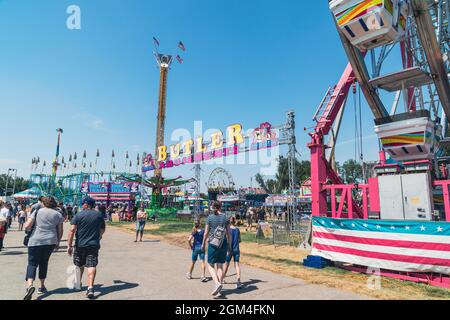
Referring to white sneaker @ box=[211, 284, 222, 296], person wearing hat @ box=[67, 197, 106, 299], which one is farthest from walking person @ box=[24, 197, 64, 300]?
white sneaker @ box=[211, 284, 222, 296]

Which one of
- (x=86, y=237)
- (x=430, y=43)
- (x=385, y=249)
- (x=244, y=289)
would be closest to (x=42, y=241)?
(x=86, y=237)

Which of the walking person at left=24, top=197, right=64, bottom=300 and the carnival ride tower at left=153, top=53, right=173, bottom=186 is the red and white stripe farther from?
the carnival ride tower at left=153, top=53, right=173, bottom=186

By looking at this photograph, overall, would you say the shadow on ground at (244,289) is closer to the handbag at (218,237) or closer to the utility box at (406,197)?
the handbag at (218,237)

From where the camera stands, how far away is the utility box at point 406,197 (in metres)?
8.69

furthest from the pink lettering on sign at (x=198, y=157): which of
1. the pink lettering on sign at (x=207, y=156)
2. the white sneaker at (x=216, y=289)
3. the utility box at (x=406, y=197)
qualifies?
the white sneaker at (x=216, y=289)

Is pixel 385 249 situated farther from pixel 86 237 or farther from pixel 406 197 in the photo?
pixel 86 237

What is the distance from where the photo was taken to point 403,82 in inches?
393

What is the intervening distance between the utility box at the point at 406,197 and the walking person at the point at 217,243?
21.7 ft

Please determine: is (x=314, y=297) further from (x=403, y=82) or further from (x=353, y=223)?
(x=403, y=82)

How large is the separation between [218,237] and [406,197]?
702cm

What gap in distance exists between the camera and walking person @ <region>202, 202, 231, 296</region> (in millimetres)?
5504
